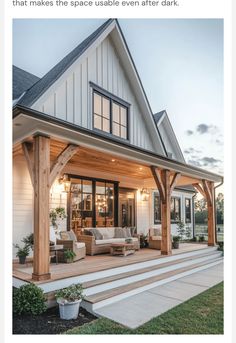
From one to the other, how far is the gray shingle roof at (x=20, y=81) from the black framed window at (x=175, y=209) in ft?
28.4

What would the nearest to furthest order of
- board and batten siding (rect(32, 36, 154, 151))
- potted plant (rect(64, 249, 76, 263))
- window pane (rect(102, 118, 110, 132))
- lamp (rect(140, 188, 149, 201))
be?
potted plant (rect(64, 249, 76, 263))
board and batten siding (rect(32, 36, 154, 151))
window pane (rect(102, 118, 110, 132))
lamp (rect(140, 188, 149, 201))

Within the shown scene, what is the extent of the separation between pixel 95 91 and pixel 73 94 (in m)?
0.91

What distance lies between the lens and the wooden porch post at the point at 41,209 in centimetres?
443

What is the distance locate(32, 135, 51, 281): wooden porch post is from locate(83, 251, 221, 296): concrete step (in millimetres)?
873

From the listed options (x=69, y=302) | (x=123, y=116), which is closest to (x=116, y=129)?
(x=123, y=116)

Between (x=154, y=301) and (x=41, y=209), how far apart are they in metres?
2.50

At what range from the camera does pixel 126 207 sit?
35.1ft

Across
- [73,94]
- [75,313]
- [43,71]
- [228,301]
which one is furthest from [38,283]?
[43,71]

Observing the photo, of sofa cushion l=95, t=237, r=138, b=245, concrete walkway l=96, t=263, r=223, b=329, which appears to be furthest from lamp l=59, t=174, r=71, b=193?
concrete walkway l=96, t=263, r=223, b=329

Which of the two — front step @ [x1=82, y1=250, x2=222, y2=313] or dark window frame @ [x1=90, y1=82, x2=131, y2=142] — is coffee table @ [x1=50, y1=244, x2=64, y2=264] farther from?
dark window frame @ [x1=90, y1=82, x2=131, y2=142]

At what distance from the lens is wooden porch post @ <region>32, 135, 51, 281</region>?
14.5 feet

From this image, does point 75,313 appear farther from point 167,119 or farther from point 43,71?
point 167,119

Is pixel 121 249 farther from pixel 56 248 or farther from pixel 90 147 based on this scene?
pixel 90 147

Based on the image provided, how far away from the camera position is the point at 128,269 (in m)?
6.05
